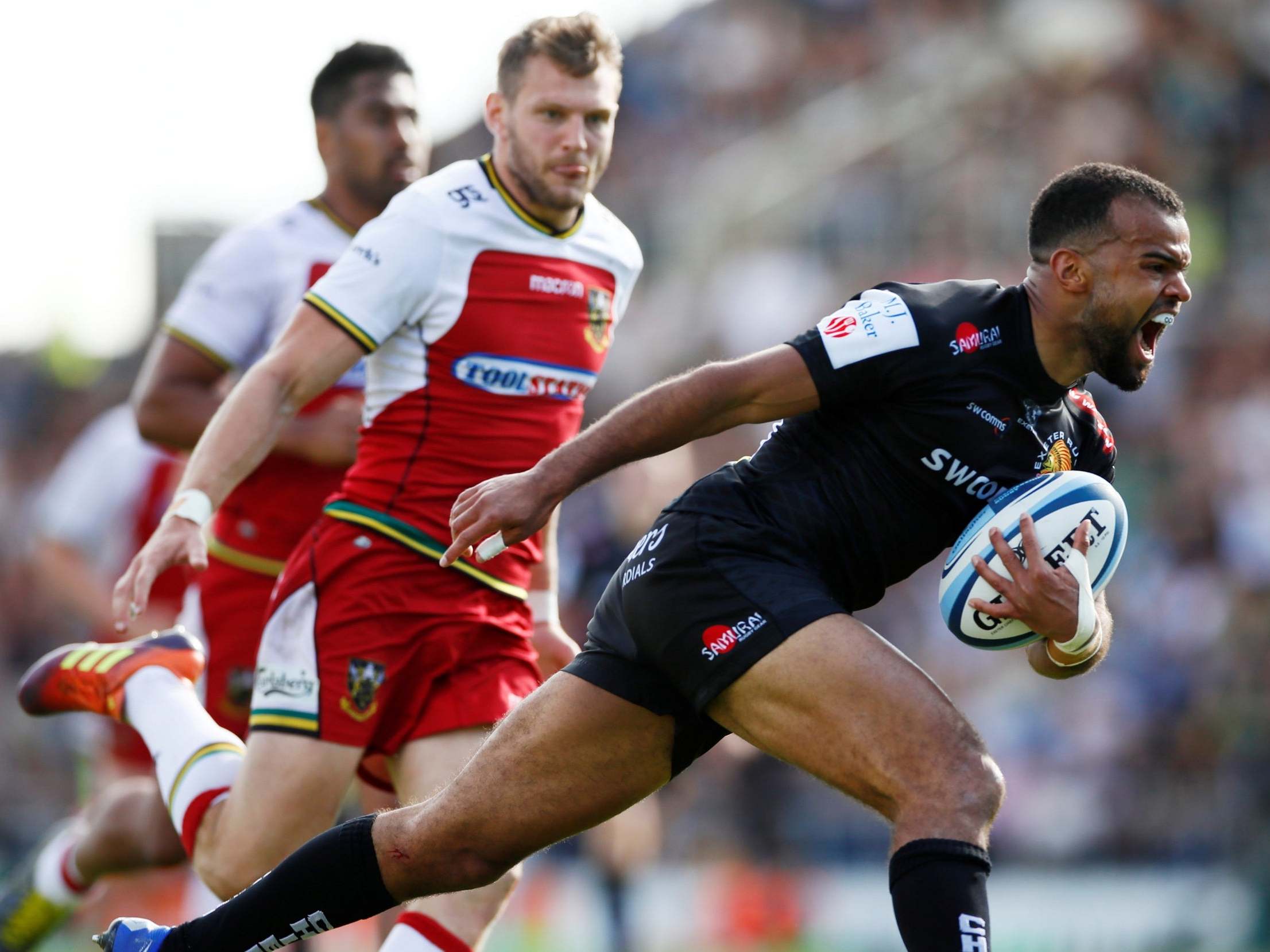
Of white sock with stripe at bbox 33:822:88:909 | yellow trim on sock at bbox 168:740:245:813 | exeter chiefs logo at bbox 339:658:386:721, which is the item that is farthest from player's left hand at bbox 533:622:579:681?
white sock with stripe at bbox 33:822:88:909

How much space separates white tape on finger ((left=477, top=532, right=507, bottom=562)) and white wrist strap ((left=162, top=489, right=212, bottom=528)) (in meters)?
1.07

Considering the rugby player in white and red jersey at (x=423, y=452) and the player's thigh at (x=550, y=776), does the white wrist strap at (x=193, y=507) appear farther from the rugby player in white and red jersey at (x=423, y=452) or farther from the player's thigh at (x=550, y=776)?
the player's thigh at (x=550, y=776)

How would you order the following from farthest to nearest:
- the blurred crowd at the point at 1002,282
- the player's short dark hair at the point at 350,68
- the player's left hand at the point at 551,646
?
the blurred crowd at the point at 1002,282
the player's short dark hair at the point at 350,68
the player's left hand at the point at 551,646

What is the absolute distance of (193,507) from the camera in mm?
4820

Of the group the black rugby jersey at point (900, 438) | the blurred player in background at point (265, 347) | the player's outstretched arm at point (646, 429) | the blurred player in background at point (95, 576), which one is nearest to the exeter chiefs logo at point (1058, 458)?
the black rugby jersey at point (900, 438)

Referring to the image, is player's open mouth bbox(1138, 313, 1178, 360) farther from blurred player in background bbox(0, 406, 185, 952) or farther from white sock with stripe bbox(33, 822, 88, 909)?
white sock with stripe bbox(33, 822, 88, 909)

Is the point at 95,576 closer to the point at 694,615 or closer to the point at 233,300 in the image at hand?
the point at 233,300

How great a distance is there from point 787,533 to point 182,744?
2.26 meters

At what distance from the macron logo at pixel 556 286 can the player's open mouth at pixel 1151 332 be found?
1757 mm

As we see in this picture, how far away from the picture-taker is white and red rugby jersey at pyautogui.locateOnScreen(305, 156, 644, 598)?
5.05 meters

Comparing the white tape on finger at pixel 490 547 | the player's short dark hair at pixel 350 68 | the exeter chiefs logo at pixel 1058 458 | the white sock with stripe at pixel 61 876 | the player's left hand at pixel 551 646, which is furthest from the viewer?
the white sock with stripe at pixel 61 876

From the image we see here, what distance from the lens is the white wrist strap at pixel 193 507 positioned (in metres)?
4.80

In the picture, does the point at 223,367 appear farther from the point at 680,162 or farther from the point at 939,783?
the point at 680,162

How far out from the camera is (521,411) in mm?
5254
